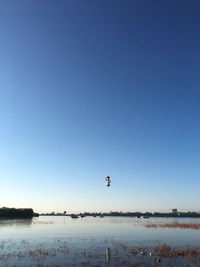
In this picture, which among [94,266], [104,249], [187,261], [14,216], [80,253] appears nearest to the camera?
[94,266]

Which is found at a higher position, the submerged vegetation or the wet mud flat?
the submerged vegetation

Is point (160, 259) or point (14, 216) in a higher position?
point (14, 216)

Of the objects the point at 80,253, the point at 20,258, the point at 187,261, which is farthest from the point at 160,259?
the point at 20,258

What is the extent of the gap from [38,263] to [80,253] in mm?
9173

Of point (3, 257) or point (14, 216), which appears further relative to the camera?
point (14, 216)

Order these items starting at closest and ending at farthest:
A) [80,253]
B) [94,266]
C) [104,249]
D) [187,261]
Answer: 1. [94,266]
2. [187,261]
3. [80,253]
4. [104,249]

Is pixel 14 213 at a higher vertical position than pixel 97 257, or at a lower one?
higher

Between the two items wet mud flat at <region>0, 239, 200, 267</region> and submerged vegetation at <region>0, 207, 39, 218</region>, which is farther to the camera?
submerged vegetation at <region>0, 207, 39, 218</region>

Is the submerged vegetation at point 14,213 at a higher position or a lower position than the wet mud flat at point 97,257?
higher

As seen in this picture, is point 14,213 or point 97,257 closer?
point 97,257

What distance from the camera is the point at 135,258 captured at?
1592 inches

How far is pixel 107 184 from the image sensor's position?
39.7 meters

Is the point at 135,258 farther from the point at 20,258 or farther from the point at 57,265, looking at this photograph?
the point at 20,258

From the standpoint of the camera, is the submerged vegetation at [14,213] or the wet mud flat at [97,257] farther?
the submerged vegetation at [14,213]
